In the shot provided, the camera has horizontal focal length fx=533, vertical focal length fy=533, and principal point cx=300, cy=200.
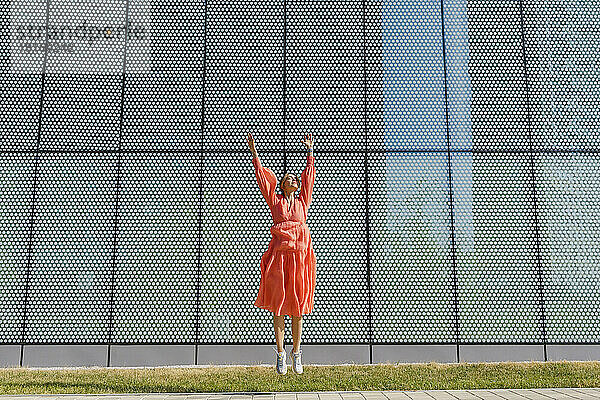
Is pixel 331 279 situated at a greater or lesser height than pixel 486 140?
lesser

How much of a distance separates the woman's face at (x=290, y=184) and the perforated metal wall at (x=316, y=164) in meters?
1.79

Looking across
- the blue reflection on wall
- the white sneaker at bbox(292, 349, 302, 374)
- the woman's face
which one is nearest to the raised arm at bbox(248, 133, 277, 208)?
the woman's face

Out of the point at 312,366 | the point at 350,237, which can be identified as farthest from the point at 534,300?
the point at 312,366

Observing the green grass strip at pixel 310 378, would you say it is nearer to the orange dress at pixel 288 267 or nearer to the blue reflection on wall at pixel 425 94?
the orange dress at pixel 288 267

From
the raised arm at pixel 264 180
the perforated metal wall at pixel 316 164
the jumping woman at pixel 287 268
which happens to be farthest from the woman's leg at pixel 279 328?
the perforated metal wall at pixel 316 164

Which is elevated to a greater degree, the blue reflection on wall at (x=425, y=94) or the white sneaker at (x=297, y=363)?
the blue reflection on wall at (x=425, y=94)

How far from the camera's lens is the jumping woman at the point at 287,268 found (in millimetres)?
4770

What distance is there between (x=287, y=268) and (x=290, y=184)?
0.77 metres

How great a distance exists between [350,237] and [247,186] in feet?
4.75

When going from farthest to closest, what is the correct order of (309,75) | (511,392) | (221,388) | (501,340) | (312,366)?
(309,75), (501,340), (312,366), (221,388), (511,392)

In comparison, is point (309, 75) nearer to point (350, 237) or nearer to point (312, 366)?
point (350, 237)

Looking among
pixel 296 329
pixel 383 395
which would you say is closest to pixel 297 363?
pixel 296 329

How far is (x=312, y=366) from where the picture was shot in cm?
604

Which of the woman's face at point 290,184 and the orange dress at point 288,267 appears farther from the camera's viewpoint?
the woman's face at point 290,184
